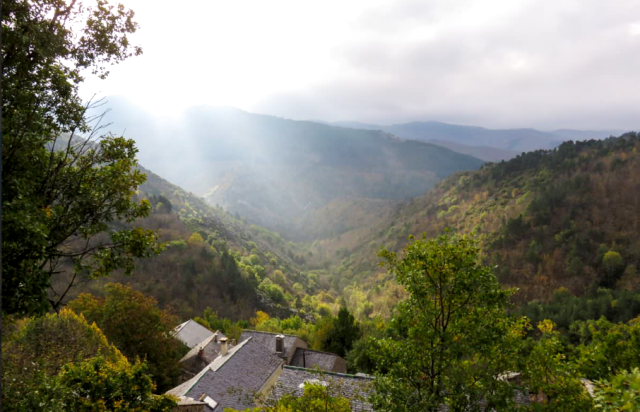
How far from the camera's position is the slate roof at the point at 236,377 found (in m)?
18.2

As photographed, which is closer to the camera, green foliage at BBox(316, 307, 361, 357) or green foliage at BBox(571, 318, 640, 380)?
green foliage at BBox(571, 318, 640, 380)

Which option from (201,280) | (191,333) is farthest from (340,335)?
(201,280)

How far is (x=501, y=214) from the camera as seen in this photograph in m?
83.5

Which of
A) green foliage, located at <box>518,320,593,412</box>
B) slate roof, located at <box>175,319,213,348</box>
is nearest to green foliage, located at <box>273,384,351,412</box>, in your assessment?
green foliage, located at <box>518,320,593,412</box>

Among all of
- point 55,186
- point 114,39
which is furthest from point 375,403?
point 114,39

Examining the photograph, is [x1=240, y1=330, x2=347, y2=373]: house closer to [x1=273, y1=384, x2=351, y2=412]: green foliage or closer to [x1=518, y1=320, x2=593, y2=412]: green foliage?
[x1=273, y1=384, x2=351, y2=412]: green foliage

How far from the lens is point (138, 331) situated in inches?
978

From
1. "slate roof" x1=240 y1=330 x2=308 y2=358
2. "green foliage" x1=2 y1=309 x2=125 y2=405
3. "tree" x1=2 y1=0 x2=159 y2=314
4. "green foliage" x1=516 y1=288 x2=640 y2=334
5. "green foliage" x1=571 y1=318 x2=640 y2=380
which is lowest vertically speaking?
"green foliage" x1=516 y1=288 x2=640 y2=334

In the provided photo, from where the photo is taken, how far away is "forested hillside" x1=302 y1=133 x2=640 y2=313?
205ft

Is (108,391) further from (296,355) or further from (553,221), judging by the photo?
(553,221)

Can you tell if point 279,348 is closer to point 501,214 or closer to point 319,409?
point 319,409

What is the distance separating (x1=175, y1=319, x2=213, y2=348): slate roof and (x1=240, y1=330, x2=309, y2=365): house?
9.38 meters

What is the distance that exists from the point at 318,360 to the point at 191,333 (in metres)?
18.1

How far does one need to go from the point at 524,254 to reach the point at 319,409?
236ft
